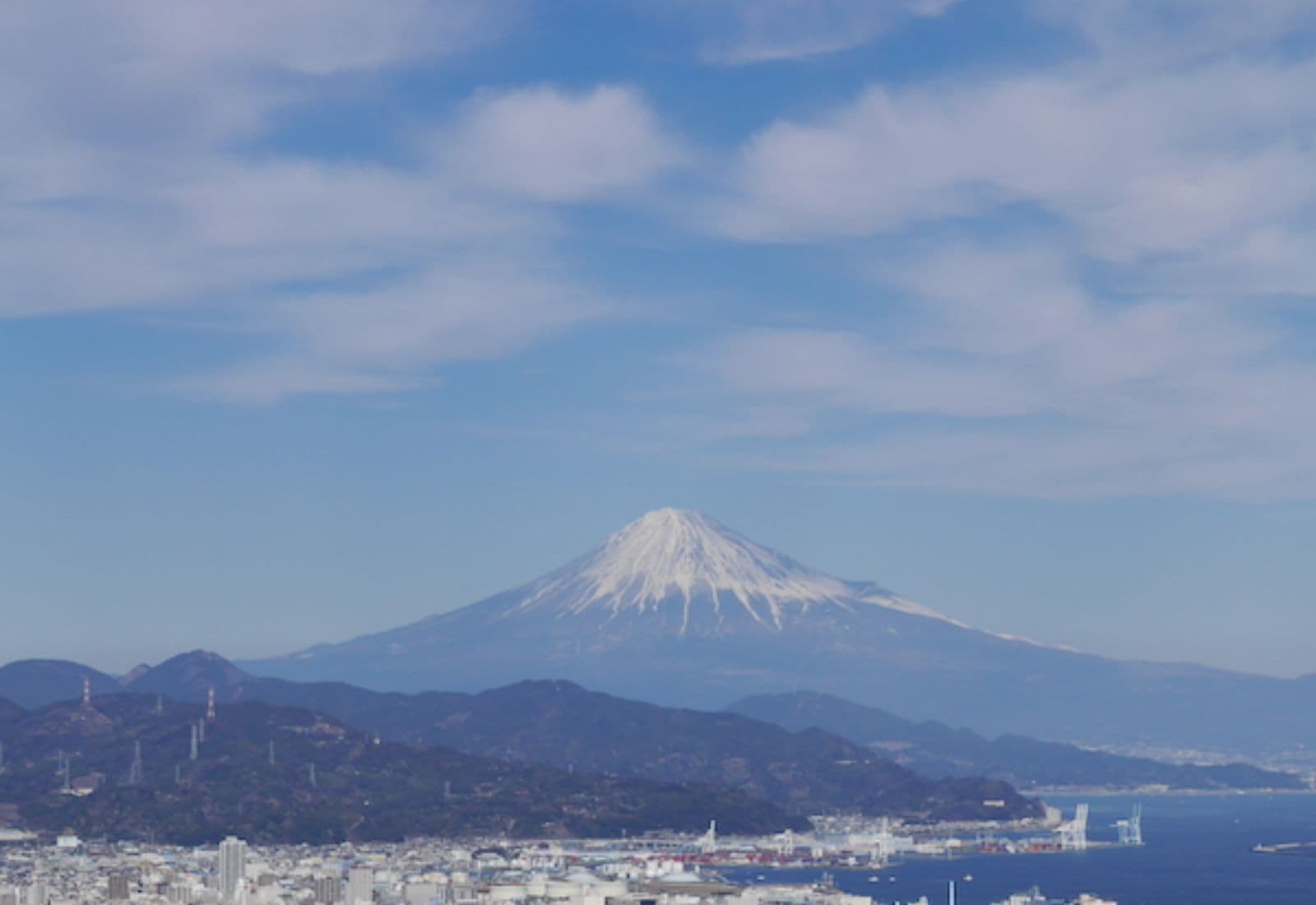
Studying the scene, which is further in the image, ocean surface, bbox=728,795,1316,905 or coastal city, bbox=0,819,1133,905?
ocean surface, bbox=728,795,1316,905

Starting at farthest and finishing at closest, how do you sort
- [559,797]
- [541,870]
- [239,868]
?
[559,797] → [541,870] → [239,868]

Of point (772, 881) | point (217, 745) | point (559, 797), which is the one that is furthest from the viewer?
point (217, 745)

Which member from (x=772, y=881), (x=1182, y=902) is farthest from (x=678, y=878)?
(x=1182, y=902)

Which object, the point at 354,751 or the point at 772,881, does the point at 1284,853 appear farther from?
the point at 354,751

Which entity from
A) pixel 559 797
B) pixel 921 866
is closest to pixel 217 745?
pixel 559 797

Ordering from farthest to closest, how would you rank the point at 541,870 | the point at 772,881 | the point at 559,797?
1. the point at 559,797
2. the point at 772,881
3. the point at 541,870

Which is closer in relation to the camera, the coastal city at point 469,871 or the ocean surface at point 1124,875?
the coastal city at point 469,871

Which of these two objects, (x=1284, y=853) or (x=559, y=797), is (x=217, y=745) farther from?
(x=1284, y=853)

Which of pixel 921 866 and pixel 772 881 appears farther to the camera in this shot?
pixel 921 866

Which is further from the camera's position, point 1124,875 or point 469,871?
point 1124,875
